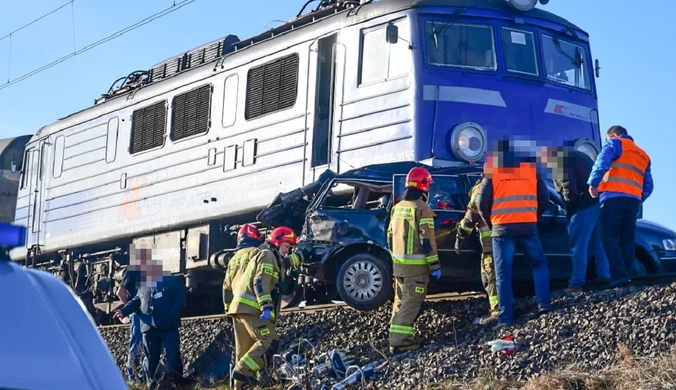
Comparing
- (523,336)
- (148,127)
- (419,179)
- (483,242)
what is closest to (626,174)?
(483,242)

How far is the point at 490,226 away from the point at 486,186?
0.37 metres

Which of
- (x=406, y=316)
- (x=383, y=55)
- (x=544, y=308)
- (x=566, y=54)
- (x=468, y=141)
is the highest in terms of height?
(x=566, y=54)

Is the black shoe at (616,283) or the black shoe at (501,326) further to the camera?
the black shoe at (616,283)

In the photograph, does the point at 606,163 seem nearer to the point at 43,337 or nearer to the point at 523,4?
the point at 523,4

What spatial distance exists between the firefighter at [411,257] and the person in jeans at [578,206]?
123cm

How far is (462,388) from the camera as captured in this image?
728 cm

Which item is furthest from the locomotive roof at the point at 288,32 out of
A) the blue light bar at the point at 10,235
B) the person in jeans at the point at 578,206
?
the blue light bar at the point at 10,235

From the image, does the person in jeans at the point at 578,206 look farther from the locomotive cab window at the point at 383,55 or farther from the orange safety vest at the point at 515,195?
the locomotive cab window at the point at 383,55

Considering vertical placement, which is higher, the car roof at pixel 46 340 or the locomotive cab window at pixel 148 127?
the locomotive cab window at pixel 148 127

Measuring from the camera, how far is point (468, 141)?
10953mm

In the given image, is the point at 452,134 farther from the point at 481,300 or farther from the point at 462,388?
the point at 462,388

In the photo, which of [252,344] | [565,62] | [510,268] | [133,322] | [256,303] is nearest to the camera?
[510,268]

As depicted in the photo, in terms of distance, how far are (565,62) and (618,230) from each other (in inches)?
141

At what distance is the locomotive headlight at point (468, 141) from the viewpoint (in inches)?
428
